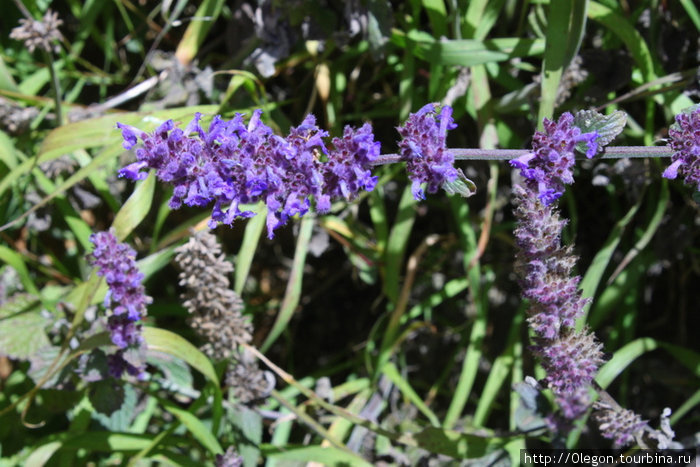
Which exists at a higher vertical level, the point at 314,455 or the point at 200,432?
the point at 200,432

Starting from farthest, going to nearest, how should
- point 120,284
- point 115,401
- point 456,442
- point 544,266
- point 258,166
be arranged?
point 456,442
point 115,401
point 120,284
point 544,266
point 258,166

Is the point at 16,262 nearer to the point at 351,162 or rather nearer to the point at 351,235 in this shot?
the point at 351,235

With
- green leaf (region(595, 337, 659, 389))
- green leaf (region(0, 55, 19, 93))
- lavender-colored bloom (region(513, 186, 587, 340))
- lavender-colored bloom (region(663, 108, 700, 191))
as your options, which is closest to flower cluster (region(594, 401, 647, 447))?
lavender-colored bloom (region(513, 186, 587, 340))

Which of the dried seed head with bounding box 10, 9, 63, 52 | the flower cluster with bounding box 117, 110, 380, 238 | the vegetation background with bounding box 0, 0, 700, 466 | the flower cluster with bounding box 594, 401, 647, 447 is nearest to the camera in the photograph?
the flower cluster with bounding box 117, 110, 380, 238

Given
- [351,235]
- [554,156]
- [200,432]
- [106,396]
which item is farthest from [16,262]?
[554,156]

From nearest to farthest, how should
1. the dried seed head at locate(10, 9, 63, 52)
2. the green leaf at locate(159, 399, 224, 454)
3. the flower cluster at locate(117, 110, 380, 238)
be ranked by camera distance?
the flower cluster at locate(117, 110, 380, 238) → the green leaf at locate(159, 399, 224, 454) → the dried seed head at locate(10, 9, 63, 52)

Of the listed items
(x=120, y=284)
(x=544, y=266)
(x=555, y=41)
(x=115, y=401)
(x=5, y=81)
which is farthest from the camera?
(x=5, y=81)

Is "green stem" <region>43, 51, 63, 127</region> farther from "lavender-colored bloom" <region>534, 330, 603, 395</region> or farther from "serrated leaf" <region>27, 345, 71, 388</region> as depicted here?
"lavender-colored bloom" <region>534, 330, 603, 395</region>

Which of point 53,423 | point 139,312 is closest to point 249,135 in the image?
point 139,312
